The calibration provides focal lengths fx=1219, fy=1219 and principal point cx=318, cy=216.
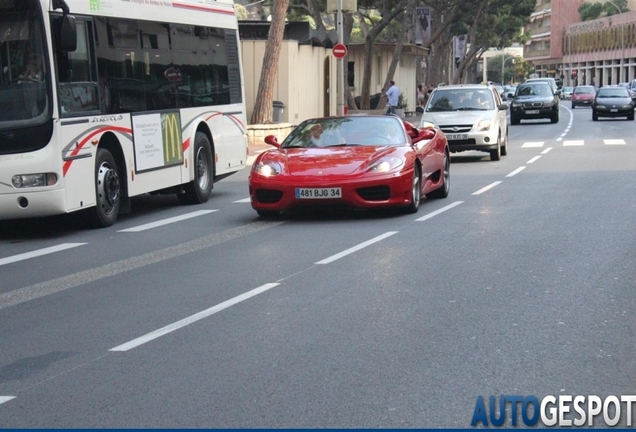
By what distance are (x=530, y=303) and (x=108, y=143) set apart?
767 centimetres

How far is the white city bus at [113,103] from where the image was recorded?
44.0 feet

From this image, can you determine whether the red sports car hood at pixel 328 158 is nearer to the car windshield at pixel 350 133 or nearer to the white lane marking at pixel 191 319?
the car windshield at pixel 350 133

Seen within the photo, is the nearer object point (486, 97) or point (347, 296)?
point (347, 296)

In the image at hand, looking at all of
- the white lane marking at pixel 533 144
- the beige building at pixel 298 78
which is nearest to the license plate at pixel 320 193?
the white lane marking at pixel 533 144

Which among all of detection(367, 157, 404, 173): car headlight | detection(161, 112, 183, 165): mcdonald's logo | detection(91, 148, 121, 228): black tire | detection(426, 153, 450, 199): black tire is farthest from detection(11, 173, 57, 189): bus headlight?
detection(426, 153, 450, 199): black tire

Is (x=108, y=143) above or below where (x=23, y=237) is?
above

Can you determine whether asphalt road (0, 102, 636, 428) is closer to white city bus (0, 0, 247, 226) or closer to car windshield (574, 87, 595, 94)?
white city bus (0, 0, 247, 226)

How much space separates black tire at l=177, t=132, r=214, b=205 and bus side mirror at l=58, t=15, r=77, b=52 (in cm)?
453

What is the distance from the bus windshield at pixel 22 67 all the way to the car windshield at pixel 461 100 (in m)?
15.0

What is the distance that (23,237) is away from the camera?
14.3 metres

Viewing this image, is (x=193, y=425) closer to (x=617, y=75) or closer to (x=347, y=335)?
(x=347, y=335)

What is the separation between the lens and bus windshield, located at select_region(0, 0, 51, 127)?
13.4 metres

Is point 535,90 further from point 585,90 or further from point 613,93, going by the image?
point 585,90

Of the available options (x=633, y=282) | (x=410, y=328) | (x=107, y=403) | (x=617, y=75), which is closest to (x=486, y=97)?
(x=633, y=282)
